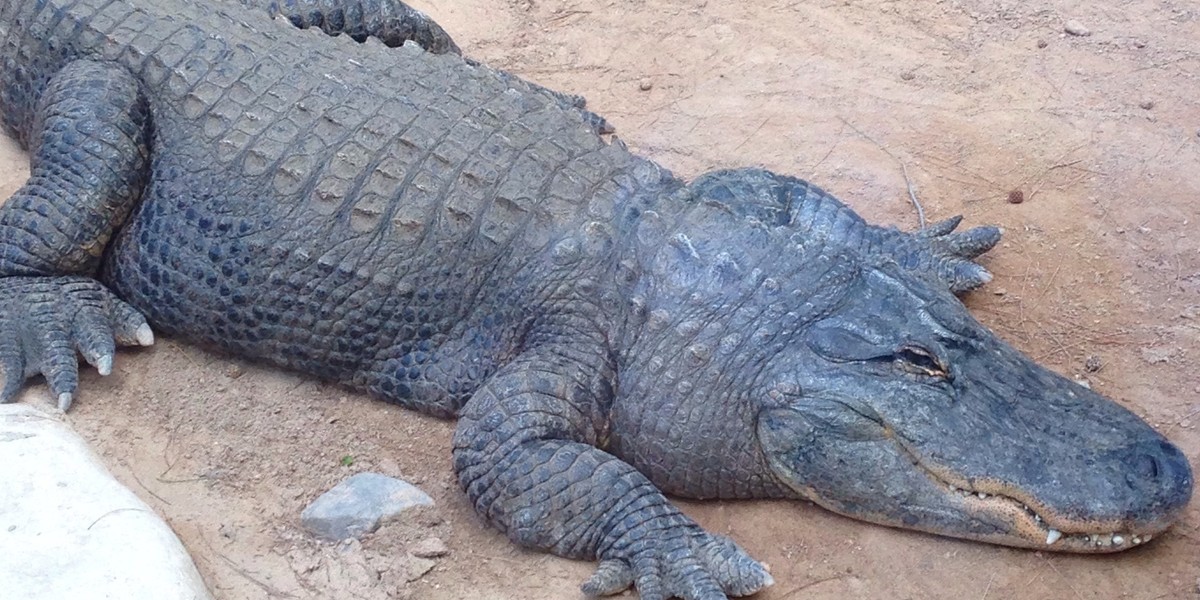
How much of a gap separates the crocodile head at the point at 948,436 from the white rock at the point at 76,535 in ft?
5.91

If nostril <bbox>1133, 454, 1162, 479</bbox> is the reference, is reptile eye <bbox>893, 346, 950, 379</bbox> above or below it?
above

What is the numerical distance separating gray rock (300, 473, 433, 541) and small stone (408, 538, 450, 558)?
0.45 ft

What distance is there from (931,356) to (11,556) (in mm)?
2614

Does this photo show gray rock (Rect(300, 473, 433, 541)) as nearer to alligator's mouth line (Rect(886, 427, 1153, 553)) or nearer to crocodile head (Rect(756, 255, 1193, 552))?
crocodile head (Rect(756, 255, 1193, 552))

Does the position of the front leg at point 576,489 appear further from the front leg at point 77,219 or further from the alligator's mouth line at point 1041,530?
the front leg at point 77,219

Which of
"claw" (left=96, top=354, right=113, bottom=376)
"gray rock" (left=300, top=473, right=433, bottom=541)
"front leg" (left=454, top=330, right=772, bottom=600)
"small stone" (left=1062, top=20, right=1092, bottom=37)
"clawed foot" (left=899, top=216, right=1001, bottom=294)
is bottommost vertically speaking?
"gray rock" (left=300, top=473, right=433, bottom=541)

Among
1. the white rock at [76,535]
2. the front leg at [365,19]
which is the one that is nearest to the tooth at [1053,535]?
the white rock at [76,535]

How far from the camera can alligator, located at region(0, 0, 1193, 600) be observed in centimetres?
339

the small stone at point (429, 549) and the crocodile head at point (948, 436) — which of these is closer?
the crocodile head at point (948, 436)

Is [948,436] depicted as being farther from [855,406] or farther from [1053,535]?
[1053,535]

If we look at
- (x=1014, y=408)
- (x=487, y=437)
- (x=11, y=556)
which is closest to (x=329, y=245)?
(x=487, y=437)

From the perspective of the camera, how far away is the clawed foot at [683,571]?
3275 millimetres

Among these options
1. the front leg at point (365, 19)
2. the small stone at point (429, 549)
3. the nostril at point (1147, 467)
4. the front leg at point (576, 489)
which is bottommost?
the small stone at point (429, 549)

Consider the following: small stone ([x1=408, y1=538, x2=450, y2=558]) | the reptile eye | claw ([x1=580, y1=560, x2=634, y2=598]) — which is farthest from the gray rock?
the reptile eye
